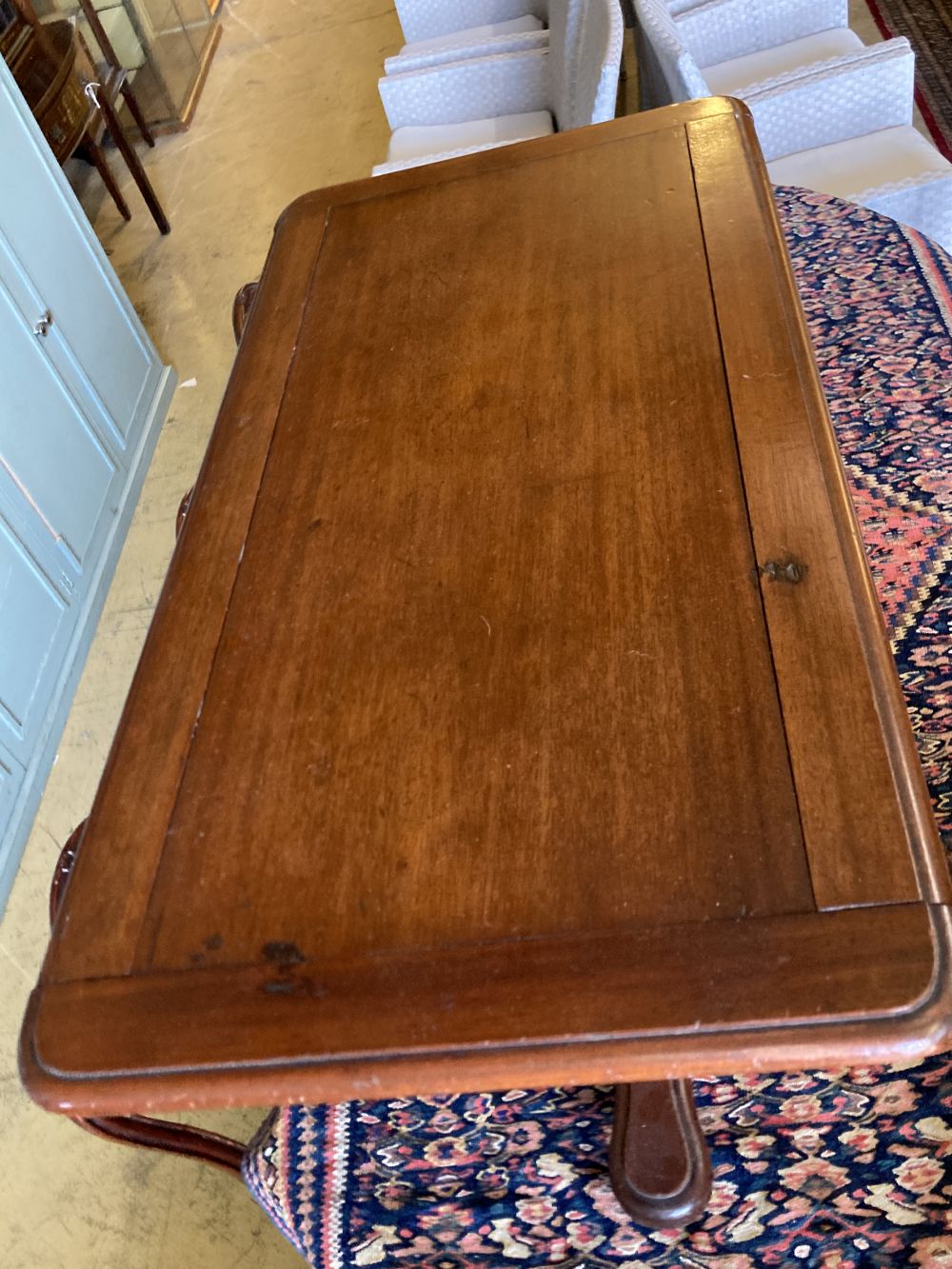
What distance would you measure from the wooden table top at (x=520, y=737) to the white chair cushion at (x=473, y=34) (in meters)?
1.80

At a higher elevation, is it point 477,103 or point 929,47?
point 477,103

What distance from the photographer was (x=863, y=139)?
2.13 metres

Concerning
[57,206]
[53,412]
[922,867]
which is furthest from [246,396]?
[57,206]

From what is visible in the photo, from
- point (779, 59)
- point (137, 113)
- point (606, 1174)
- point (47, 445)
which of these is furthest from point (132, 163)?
point (606, 1174)

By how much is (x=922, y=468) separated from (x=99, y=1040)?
1.36 meters

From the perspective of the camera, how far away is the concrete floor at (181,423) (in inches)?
60.7

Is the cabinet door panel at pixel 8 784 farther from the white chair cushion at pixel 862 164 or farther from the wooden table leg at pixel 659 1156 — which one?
the white chair cushion at pixel 862 164

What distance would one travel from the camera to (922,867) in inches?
27.9

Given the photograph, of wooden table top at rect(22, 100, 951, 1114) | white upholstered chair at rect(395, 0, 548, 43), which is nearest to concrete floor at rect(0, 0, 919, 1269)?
white upholstered chair at rect(395, 0, 548, 43)

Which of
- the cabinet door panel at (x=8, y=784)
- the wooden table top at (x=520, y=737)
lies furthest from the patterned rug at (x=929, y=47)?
the cabinet door panel at (x=8, y=784)

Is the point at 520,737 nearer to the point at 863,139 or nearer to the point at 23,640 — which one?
the point at 23,640

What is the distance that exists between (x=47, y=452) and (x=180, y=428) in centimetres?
59

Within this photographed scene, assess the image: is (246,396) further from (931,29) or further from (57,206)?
(931,29)

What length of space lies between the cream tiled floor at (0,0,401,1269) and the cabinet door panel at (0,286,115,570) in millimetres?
185
